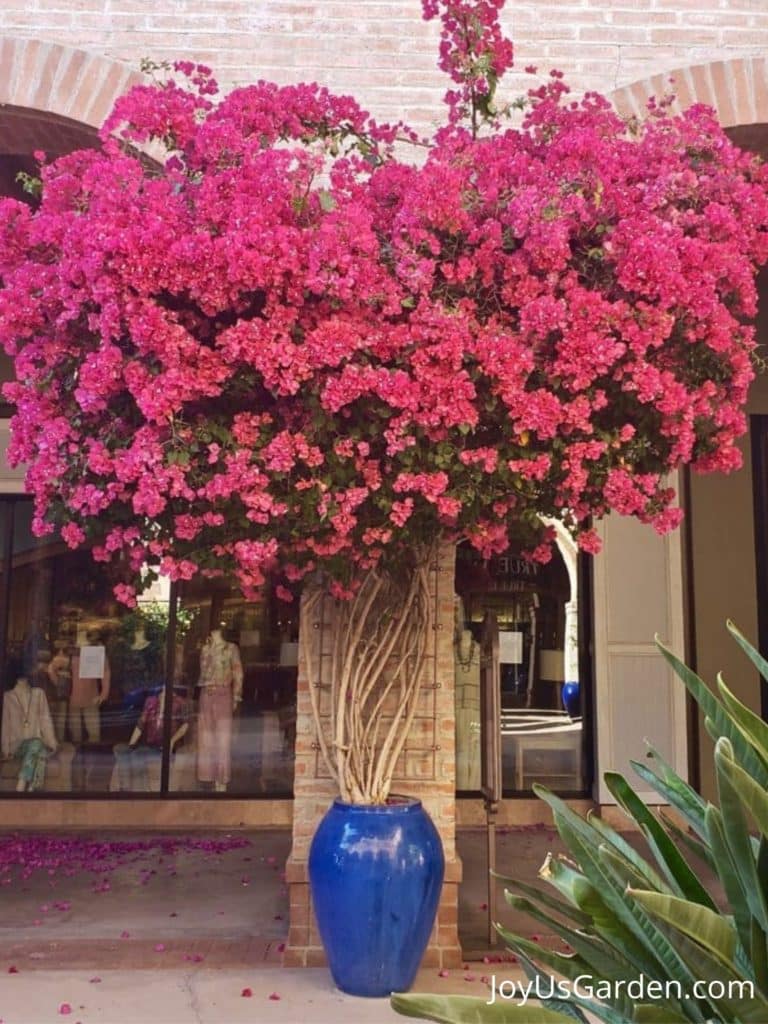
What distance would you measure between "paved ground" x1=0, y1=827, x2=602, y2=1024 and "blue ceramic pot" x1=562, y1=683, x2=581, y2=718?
3.59 feet

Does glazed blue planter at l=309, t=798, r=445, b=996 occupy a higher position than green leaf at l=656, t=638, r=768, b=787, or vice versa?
green leaf at l=656, t=638, r=768, b=787

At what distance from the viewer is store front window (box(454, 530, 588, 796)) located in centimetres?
784

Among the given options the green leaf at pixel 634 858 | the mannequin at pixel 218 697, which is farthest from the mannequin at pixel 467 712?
the green leaf at pixel 634 858

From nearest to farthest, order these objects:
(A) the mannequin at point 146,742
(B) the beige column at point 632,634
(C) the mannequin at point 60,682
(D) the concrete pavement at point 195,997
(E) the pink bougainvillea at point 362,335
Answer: (E) the pink bougainvillea at point 362,335 < (D) the concrete pavement at point 195,997 < (B) the beige column at point 632,634 < (A) the mannequin at point 146,742 < (C) the mannequin at point 60,682

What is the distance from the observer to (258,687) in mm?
8008

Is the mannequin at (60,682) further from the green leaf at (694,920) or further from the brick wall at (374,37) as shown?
the green leaf at (694,920)

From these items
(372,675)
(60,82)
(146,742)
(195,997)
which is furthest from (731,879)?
(146,742)

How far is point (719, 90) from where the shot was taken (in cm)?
504

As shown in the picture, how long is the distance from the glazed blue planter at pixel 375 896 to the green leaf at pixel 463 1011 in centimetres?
251

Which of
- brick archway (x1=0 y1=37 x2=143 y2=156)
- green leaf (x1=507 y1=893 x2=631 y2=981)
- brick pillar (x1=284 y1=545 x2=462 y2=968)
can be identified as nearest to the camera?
green leaf (x1=507 y1=893 x2=631 y2=981)

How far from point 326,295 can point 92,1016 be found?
9.82 feet

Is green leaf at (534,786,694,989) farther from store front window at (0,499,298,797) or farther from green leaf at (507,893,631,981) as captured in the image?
store front window at (0,499,298,797)

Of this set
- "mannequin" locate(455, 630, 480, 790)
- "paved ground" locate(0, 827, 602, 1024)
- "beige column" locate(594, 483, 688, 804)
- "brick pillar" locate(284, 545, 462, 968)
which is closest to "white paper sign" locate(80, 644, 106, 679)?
"paved ground" locate(0, 827, 602, 1024)

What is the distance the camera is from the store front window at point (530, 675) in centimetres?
784
